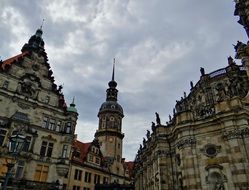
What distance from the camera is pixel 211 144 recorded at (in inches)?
963

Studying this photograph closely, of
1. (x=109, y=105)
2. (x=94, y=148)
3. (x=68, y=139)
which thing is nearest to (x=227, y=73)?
(x=68, y=139)

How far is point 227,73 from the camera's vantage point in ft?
123

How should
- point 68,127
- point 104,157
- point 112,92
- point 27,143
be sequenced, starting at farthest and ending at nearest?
point 112,92 < point 104,157 < point 68,127 < point 27,143

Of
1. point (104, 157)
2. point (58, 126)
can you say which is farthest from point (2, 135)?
point (104, 157)

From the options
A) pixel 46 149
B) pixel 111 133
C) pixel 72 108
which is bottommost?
pixel 46 149

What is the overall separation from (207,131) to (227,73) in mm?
16219

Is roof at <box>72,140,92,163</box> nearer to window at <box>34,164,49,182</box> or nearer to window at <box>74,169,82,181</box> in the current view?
window at <box>74,169,82,181</box>

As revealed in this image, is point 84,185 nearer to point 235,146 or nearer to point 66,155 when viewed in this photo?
point 66,155

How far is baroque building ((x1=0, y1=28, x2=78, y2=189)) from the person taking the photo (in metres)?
32.7

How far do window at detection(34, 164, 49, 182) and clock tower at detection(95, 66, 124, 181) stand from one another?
24342 millimetres

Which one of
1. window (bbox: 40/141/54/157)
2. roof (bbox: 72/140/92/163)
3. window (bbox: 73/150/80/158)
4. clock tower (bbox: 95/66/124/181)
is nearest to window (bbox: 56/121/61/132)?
window (bbox: 40/141/54/157)

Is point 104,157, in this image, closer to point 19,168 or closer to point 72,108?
point 72,108

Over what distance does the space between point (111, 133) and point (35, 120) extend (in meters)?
29.5

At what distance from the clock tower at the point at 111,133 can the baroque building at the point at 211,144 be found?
28749 mm
